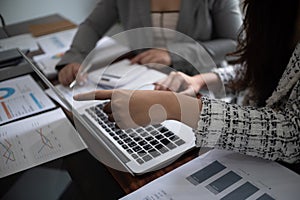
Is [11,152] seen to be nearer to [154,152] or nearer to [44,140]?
[44,140]

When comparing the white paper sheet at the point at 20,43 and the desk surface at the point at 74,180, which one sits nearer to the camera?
the desk surface at the point at 74,180

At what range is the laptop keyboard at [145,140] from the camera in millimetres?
626

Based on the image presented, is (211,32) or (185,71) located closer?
(185,71)

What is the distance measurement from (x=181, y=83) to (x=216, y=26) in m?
0.39

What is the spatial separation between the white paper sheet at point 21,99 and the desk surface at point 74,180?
0.23m

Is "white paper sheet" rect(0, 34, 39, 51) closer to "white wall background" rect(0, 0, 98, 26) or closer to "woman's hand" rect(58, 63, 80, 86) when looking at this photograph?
"woman's hand" rect(58, 63, 80, 86)

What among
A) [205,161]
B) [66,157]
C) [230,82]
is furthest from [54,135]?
[230,82]

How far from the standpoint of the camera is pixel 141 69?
38.7 inches

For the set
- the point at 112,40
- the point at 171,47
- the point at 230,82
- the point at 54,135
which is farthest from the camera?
Result: the point at 112,40

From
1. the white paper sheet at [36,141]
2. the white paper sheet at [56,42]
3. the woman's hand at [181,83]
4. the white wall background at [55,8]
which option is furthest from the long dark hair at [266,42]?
the white wall background at [55,8]

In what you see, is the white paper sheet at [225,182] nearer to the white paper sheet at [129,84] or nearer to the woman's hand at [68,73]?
the white paper sheet at [129,84]

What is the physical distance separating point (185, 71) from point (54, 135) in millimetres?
408

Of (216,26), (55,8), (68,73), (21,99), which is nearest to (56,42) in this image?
(68,73)

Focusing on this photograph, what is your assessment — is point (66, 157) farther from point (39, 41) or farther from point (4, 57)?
point (39, 41)
